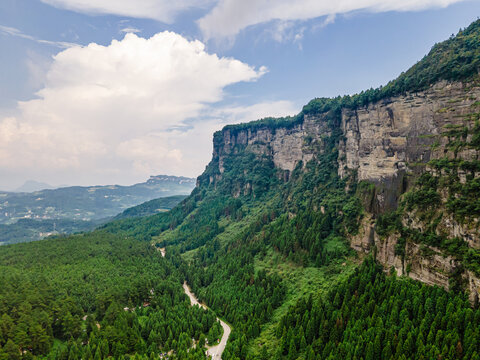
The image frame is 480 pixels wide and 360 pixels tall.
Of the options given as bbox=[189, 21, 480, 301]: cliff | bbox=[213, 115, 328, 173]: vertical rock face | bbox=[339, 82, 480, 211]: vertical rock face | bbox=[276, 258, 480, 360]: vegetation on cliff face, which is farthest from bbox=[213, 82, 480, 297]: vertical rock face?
bbox=[213, 115, 328, 173]: vertical rock face

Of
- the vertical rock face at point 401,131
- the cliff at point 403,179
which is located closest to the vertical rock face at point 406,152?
the vertical rock face at point 401,131

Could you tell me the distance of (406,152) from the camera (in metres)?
73.1

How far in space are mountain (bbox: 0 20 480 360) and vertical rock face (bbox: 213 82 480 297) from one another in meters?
0.30

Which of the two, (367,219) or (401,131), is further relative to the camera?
(367,219)

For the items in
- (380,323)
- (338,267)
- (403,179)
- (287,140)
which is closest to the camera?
(380,323)

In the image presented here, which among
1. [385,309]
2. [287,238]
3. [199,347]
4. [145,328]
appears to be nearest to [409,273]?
[385,309]

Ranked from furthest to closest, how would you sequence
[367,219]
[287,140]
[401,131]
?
[287,140] → [367,219] → [401,131]

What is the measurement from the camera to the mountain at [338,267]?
5084cm

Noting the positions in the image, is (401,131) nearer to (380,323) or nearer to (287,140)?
(380,323)

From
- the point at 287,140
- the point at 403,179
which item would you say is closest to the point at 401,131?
the point at 403,179

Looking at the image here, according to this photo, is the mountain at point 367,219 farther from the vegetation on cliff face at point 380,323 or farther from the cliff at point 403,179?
the vegetation on cliff face at point 380,323

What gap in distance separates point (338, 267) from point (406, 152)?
36.4m

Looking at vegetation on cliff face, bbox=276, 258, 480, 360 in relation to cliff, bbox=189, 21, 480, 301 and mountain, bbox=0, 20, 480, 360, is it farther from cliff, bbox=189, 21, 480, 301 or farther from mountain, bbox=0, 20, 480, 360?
cliff, bbox=189, 21, 480, 301

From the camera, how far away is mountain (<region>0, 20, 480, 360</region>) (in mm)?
50844
